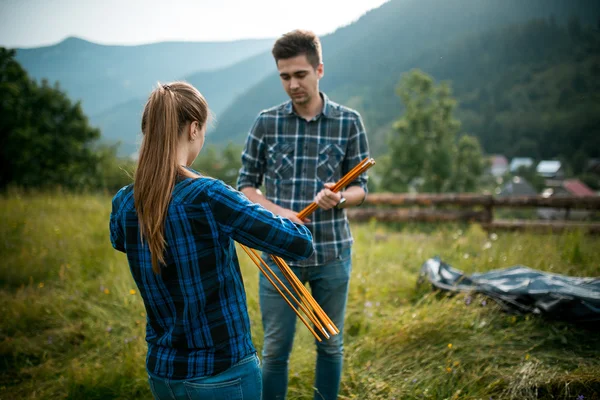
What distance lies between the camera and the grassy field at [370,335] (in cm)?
227

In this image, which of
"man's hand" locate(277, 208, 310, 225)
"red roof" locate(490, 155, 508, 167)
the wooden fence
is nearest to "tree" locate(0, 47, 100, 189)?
the wooden fence

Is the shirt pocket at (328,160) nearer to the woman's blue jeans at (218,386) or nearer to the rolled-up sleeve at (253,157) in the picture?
the rolled-up sleeve at (253,157)

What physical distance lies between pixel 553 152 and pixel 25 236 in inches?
2910

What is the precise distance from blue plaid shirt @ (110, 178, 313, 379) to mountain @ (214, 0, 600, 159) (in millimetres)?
3528

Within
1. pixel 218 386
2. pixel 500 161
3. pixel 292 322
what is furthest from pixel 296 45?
pixel 500 161

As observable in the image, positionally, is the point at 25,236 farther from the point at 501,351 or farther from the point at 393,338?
the point at 501,351

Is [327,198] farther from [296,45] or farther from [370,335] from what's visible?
[370,335]

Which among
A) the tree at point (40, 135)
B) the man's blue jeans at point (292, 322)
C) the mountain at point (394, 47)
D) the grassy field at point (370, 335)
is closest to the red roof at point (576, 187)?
the mountain at point (394, 47)

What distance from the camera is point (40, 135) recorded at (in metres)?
17.1

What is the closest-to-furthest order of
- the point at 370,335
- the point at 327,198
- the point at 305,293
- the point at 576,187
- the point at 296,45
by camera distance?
the point at 305,293 → the point at 327,198 → the point at 296,45 → the point at 370,335 → the point at 576,187

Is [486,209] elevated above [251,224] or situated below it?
below

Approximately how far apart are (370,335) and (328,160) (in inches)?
59.0

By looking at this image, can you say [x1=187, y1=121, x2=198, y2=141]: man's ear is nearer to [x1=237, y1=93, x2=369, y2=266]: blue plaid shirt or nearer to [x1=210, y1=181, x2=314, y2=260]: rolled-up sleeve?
[x1=210, y1=181, x2=314, y2=260]: rolled-up sleeve

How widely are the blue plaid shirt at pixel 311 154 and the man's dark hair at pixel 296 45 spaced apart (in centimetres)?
25
